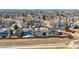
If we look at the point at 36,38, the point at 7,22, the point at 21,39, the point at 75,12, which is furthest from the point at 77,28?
the point at 7,22
